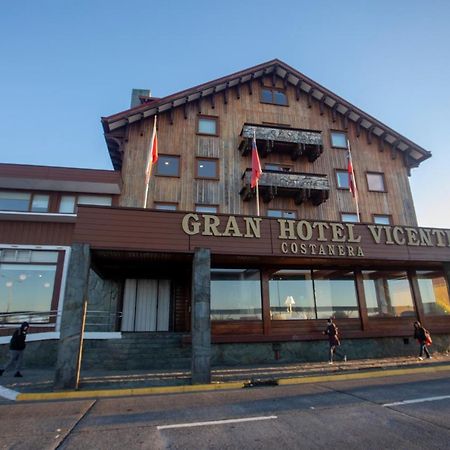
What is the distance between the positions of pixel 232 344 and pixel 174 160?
11547mm

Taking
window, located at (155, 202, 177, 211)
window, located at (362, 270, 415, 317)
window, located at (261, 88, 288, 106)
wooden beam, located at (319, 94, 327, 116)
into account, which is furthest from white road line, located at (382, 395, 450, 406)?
wooden beam, located at (319, 94, 327, 116)

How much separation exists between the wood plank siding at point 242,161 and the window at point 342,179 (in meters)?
0.33

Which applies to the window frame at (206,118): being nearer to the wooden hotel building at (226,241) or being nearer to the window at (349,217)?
the wooden hotel building at (226,241)

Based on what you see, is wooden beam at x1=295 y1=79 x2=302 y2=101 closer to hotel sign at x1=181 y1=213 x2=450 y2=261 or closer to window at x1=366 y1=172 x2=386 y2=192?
window at x1=366 y1=172 x2=386 y2=192

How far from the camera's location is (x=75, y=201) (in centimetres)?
1822

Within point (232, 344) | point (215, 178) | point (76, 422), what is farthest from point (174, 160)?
point (76, 422)

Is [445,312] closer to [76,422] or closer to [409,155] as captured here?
[409,155]

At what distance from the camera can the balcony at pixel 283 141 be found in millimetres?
20922

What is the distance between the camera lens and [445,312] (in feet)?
58.6

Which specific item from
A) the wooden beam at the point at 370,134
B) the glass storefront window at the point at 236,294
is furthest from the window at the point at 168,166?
the wooden beam at the point at 370,134

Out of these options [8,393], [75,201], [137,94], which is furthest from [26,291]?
[137,94]

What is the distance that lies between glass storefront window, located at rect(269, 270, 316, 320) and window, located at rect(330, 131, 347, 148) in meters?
11.3

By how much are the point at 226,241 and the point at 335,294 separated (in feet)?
25.5

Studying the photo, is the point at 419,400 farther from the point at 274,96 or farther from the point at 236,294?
the point at 274,96
